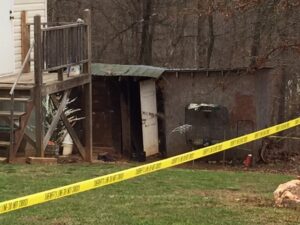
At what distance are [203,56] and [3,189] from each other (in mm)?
21488

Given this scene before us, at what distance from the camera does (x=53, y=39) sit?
12.0 m

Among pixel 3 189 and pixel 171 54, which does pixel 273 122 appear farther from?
pixel 3 189

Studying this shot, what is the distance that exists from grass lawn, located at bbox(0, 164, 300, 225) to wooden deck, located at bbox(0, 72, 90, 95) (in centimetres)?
184

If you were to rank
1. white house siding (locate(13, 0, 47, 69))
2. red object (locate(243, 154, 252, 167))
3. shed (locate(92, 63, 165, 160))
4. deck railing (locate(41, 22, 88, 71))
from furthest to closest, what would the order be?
shed (locate(92, 63, 165, 160)), red object (locate(243, 154, 252, 167)), white house siding (locate(13, 0, 47, 69)), deck railing (locate(41, 22, 88, 71))

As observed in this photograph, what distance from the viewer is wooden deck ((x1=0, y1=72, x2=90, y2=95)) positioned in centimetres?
1190

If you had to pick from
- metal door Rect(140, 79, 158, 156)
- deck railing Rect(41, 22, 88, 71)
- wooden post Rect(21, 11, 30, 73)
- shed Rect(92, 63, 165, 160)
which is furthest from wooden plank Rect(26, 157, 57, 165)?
metal door Rect(140, 79, 158, 156)

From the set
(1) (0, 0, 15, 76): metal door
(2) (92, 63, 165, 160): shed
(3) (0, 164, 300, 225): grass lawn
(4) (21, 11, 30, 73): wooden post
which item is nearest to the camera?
(3) (0, 164, 300, 225): grass lawn

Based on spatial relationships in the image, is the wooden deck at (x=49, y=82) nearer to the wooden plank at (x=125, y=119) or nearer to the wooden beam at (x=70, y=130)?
the wooden beam at (x=70, y=130)

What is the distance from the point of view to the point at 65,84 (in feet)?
42.4

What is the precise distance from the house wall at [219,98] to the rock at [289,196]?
10.4 metres

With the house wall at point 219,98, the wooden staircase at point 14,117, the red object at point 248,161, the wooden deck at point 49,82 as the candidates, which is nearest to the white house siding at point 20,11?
the wooden deck at point 49,82

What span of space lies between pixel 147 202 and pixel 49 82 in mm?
5749

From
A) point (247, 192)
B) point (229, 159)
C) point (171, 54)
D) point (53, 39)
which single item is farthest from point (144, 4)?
point (247, 192)

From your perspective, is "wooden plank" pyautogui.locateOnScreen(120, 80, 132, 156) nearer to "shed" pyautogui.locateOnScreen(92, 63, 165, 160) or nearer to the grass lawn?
"shed" pyautogui.locateOnScreen(92, 63, 165, 160)
